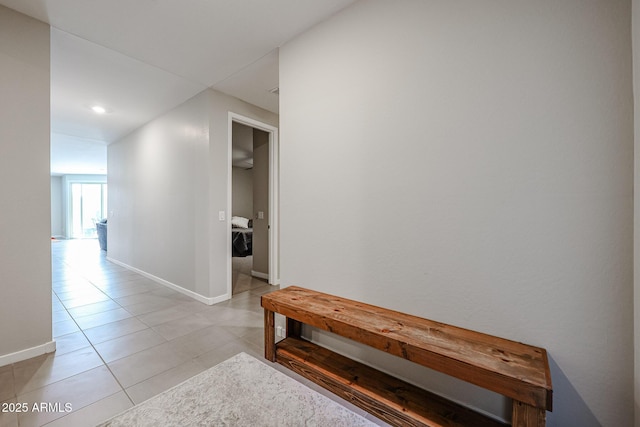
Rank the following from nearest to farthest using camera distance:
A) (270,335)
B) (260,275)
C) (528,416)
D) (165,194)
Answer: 1. (528,416)
2. (270,335)
3. (165,194)
4. (260,275)

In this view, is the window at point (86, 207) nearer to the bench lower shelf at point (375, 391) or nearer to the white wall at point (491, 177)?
the bench lower shelf at point (375, 391)

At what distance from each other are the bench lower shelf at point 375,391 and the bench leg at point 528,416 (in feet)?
1.10

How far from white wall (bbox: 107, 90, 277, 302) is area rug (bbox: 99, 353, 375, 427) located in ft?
5.74

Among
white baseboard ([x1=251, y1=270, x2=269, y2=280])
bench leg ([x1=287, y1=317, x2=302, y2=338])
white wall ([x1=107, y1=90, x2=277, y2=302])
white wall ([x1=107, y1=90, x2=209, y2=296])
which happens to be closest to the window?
white wall ([x1=107, y1=90, x2=209, y2=296])

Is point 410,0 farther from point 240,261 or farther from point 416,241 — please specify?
point 240,261

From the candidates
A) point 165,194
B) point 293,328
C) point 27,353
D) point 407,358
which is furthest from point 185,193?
point 407,358

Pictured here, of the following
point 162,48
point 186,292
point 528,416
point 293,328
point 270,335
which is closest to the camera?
point 528,416

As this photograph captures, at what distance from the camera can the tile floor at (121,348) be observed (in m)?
1.60

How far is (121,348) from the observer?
86.9 inches

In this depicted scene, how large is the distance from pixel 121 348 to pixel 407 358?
2.37 metres

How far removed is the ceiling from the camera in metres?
1.95

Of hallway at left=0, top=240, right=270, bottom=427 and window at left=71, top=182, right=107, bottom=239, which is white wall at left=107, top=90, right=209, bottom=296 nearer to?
hallway at left=0, top=240, right=270, bottom=427

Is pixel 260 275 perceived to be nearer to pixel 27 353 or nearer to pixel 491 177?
pixel 27 353

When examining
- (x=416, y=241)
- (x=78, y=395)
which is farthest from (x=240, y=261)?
(x=416, y=241)
